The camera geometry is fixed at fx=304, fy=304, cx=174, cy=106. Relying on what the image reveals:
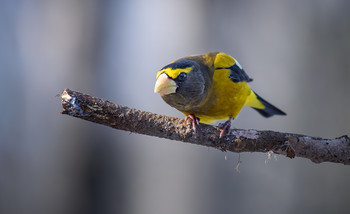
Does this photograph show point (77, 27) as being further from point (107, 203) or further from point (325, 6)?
point (325, 6)

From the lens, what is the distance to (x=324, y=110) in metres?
3.37

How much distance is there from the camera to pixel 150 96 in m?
3.46

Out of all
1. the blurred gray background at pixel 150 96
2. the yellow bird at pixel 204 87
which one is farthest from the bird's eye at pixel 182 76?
the blurred gray background at pixel 150 96

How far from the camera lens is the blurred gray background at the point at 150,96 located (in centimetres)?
334

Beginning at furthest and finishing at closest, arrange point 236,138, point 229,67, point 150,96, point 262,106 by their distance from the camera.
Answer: point 150,96
point 262,106
point 229,67
point 236,138

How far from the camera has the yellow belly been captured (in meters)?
1.78

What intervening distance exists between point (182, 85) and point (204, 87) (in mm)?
172

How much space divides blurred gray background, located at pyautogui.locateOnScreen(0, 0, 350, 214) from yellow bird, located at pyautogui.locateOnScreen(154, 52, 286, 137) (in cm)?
139

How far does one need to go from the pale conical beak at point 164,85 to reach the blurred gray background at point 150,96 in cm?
188

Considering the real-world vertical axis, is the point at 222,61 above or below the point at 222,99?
above

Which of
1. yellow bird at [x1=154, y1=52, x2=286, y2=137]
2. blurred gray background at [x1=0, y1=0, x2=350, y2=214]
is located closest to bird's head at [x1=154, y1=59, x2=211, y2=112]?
yellow bird at [x1=154, y1=52, x2=286, y2=137]

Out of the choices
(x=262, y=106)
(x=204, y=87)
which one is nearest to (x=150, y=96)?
(x=262, y=106)

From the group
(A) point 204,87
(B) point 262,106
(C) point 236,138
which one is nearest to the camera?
(C) point 236,138

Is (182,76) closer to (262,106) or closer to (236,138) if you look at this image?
(236,138)
